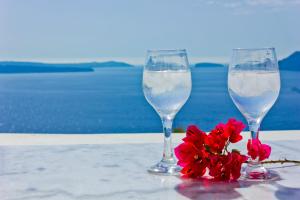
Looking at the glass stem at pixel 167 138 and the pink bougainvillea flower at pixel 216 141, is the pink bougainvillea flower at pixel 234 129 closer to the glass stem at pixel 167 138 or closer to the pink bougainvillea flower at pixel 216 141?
the pink bougainvillea flower at pixel 216 141

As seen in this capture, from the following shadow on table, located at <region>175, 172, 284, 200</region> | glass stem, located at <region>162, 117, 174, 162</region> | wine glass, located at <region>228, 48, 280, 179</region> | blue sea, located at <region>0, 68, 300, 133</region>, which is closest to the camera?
shadow on table, located at <region>175, 172, 284, 200</region>

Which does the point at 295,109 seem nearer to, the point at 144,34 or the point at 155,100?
the point at 144,34

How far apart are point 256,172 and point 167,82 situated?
0.82 feet

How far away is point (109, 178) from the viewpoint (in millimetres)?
1091

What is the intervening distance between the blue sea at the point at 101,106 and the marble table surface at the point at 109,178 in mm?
33483

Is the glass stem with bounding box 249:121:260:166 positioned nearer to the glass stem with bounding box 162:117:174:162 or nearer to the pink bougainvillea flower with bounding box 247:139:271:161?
the pink bougainvillea flower with bounding box 247:139:271:161

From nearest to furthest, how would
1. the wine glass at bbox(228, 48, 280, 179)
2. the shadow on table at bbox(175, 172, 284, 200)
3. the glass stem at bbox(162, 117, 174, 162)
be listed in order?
1. the shadow on table at bbox(175, 172, 284, 200)
2. the wine glass at bbox(228, 48, 280, 179)
3. the glass stem at bbox(162, 117, 174, 162)

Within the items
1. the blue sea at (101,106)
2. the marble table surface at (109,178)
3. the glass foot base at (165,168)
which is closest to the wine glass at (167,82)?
the glass foot base at (165,168)

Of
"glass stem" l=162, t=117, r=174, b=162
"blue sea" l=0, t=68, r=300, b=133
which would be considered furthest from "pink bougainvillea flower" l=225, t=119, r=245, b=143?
"blue sea" l=0, t=68, r=300, b=133

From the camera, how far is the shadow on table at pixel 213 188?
95cm

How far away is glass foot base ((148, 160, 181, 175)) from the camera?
3.72ft

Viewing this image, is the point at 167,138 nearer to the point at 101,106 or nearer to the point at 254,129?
the point at 254,129

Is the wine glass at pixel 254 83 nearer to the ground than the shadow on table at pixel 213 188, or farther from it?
farther from it

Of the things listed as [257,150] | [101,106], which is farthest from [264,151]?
[101,106]
